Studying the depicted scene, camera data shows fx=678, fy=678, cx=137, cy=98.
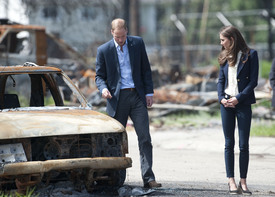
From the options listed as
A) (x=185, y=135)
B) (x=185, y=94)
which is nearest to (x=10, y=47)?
(x=185, y=94)

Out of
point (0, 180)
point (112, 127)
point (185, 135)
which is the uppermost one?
point (112, 127)

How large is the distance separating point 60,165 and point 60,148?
0.29m

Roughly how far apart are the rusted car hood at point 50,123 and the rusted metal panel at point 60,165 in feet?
0.93

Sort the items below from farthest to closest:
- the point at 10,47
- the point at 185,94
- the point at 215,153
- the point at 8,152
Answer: the point at 10,47
the point at 185,94
the point at 215,153
the point at 8,152

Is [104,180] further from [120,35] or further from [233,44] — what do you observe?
[233,44]

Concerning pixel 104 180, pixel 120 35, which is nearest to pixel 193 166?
pixel 104 180

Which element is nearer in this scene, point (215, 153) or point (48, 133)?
point (48, 133)

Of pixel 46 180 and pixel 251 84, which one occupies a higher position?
pixel 251 84

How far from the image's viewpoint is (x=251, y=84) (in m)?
7.70

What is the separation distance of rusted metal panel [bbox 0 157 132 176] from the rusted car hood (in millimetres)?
282

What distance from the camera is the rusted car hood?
22.1ft

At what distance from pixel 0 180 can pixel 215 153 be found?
223 inches

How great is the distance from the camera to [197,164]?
10297mm

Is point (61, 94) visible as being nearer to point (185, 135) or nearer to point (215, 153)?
point (215, 153)
